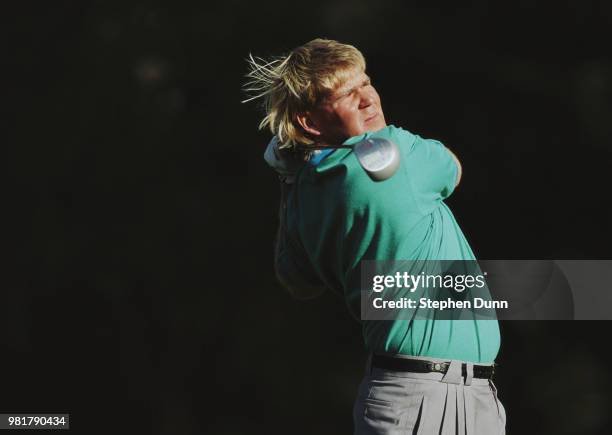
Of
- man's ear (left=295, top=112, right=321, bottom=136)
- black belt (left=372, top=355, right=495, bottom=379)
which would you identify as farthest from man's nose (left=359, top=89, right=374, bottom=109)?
black belt (left=372, top=355, right=495, bottom=379)

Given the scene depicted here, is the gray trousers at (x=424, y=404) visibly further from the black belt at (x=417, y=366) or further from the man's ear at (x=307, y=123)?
the man's ear at (x=307, y=123)

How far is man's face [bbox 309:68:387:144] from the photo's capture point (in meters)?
2.16

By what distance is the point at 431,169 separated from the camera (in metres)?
2.10

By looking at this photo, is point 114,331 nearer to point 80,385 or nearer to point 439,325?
point 80,385

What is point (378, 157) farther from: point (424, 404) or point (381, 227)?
point (424, 404)

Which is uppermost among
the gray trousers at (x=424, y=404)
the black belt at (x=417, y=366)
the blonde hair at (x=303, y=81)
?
the blonde hair at (x=303, y=81)

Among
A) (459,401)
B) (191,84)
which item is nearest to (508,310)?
(459,401)

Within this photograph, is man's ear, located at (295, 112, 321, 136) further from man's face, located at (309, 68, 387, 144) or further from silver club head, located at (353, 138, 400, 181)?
silver club head, located at (353, 138, 400, 181)

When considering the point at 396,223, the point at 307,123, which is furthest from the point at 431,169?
the point at 307,123

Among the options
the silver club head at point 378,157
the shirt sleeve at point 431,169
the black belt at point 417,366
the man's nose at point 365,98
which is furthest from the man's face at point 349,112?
the black belt at point 417,366

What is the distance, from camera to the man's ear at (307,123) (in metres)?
2.20

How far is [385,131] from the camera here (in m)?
2.05

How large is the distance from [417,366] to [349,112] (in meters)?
0.55

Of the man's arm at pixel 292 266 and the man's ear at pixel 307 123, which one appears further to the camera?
the man's arm at pixel 292 266
